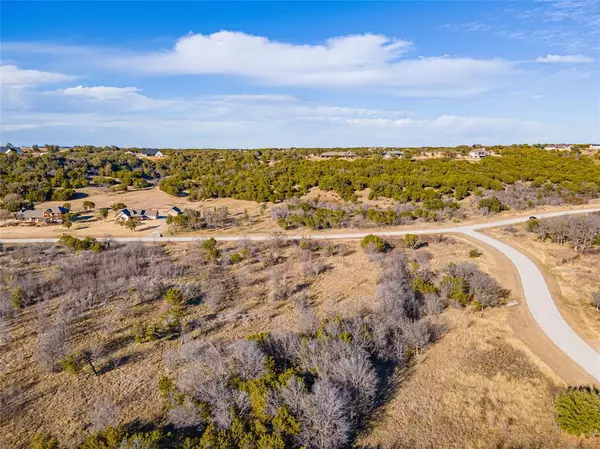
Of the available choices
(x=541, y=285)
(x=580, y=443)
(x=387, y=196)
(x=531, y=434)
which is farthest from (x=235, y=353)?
(x=387, y=196)

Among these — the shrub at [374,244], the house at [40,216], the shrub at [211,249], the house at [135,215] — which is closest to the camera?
the shrub at [211,249]

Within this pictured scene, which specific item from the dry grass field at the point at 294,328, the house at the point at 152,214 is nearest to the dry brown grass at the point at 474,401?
the dry grass field at the point at 294,328

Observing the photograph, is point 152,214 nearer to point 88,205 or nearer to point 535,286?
point 88,205

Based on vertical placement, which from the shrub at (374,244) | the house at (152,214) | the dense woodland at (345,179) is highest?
the dense woodland at (345,179)

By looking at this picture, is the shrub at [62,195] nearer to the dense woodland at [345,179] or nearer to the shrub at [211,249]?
the dense woodland at [345,179]

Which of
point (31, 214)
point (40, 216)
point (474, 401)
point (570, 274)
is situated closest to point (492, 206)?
point (570, 274)

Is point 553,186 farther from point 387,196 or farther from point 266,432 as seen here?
point 266,432

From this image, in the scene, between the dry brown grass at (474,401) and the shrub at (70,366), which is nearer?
the dry brown grass at (474,401)

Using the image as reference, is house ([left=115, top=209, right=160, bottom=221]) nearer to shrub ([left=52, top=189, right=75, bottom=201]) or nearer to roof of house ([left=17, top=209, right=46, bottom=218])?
roof of house ([left=17, top=209, right=46, bottom=218])

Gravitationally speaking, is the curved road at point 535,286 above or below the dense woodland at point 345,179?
below
